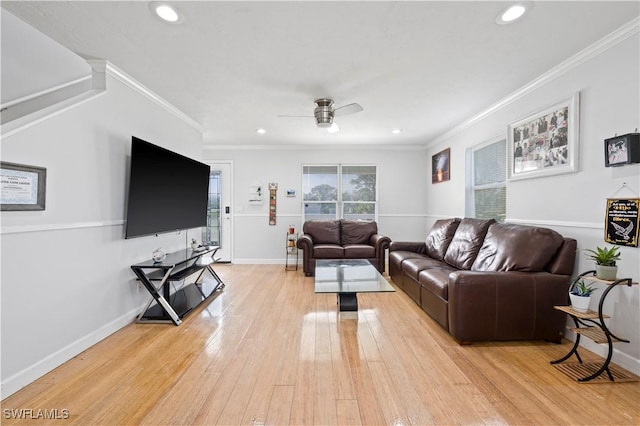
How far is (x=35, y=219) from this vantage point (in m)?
2.05

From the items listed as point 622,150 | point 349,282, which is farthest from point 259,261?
point 622,150

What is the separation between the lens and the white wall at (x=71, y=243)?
192 cm

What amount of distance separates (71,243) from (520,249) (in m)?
3.83

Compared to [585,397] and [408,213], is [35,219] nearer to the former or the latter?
[585,397]

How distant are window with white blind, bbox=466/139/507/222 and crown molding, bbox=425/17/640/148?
0.45 metres

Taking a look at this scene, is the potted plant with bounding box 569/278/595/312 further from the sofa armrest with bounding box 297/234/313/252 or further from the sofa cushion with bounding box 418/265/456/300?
the sofa armrest with bounding box 297/234/313/252

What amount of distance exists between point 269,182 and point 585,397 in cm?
542

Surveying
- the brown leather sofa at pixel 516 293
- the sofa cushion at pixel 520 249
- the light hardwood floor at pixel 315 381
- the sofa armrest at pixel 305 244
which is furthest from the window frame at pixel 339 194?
the brown leather sofa at pixel 516 293

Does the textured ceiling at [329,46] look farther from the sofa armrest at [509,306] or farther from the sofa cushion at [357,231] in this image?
the sofa cushion at [357,231]

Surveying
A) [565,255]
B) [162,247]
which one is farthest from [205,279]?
[565,255]

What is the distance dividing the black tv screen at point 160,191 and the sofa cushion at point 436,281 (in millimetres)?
2924

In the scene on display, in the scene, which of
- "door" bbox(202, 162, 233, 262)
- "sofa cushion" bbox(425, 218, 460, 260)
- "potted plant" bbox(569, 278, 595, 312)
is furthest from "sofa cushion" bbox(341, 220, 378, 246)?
"potted plant" bbox(569, 278, 595, 312)

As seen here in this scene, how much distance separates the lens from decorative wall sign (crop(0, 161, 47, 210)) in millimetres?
1858

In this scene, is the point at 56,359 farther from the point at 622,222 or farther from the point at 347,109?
the point at 622,222
